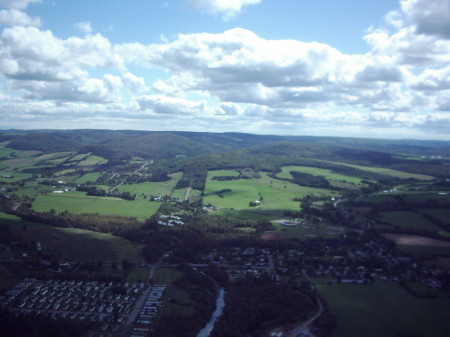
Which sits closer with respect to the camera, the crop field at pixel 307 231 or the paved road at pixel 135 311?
the paved road at pixel 135 311

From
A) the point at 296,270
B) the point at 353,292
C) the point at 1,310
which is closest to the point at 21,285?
the point at 1,310

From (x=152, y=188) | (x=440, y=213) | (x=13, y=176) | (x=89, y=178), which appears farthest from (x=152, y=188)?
(x=440, y=213)

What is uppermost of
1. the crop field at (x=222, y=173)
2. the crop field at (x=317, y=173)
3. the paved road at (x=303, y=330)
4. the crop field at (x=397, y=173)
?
the crop field at (x=397, y=173)

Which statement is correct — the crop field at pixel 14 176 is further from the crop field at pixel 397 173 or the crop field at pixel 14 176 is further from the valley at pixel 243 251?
the crop field at pixel 397 173

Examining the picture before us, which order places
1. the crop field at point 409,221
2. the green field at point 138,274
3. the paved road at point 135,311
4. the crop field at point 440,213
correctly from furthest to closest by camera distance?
1. the crop field at point 440,213
2. the crop field at point 409,221
3. the green field at point 138,274
4. the paved road at point 135,311

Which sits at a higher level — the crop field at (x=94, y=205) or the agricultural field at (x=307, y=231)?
the agricultural field at (x=307, y=231)

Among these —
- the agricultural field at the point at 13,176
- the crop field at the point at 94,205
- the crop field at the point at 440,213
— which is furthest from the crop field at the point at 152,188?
the crop field at the point at 440,213

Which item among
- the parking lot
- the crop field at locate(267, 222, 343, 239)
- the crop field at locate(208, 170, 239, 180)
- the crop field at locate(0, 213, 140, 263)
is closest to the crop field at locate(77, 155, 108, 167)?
the crop field at locate(208, 170, 239, 180)

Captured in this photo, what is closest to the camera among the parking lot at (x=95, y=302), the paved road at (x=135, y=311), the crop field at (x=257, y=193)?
the paved road at (x=135, y=311)
